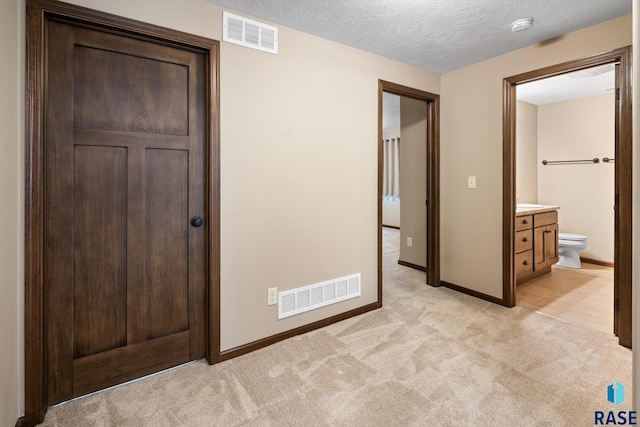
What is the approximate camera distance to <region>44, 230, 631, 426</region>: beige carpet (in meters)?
1.54

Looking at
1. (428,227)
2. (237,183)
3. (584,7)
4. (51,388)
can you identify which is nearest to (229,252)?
(237,183)

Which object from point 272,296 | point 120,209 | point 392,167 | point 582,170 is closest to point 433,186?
point 272,296

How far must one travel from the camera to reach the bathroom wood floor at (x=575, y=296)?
264cm

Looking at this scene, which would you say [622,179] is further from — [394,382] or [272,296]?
[272,296]

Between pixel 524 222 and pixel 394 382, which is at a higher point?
pixel 524 222

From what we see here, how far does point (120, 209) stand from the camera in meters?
1.79

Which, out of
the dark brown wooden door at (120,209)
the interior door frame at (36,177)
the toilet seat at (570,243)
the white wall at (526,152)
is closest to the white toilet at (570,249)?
the toilet seat at (570,243)

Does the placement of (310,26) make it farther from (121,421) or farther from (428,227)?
(121,421)

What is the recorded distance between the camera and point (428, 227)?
352 centimetres

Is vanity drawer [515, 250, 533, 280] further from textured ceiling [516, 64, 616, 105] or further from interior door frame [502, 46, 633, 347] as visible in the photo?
textured ceiling [516, 64, 616, 105]

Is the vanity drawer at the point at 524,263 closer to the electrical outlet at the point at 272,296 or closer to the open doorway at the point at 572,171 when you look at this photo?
the open doorway at the point at 572,171

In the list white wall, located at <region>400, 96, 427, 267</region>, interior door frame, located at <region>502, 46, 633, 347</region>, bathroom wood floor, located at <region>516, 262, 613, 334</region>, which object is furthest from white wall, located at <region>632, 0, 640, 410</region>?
white wall, located at <region>400, 96, 427, 267</region>

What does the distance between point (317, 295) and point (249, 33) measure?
1.96m

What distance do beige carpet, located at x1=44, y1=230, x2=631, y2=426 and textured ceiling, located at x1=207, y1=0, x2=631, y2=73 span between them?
2276mm
